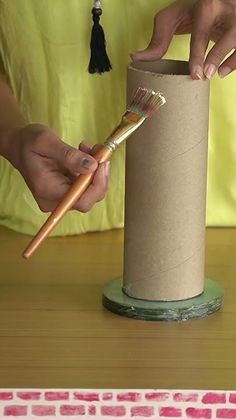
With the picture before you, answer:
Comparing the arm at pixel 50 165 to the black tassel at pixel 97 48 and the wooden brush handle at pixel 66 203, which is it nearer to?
the wooden brush handle at pixel 66 203

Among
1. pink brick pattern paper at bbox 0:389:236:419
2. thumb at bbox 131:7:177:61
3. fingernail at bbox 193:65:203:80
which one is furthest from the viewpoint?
thumb at bbox 131:7:177:61

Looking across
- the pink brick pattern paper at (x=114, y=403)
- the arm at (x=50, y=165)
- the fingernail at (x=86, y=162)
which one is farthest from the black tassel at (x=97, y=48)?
the pink brick pattern paper at (x=114, y=403)

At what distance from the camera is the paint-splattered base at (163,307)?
42.8 inches

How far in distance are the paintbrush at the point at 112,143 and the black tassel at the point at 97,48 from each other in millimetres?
193

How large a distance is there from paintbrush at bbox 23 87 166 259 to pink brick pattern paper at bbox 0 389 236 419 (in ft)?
0.42

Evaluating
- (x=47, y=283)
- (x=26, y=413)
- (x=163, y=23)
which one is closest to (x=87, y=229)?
(x=47, y=283)

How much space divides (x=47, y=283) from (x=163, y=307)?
0.15m

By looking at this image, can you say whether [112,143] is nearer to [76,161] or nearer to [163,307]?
[76,161]

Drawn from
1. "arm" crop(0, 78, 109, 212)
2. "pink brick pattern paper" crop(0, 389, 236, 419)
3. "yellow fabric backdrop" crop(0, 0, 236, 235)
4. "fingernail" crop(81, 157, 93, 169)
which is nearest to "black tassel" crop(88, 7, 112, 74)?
"yellow fabric backdrop" crop(0, 0, 236, 235)

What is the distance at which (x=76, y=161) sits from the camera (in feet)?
3.27

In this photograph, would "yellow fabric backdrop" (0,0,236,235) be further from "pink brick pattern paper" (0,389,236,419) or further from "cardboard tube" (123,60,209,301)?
"pink brick pattern paper" (0,389,236,419)

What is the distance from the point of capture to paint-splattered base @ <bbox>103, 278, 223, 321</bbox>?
109 cm

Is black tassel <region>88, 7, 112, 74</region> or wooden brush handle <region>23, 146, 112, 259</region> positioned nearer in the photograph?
wooden brush handle <region>23, 146, 112, 259</region>

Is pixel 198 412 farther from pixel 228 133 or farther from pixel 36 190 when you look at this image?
pixel 228 133
